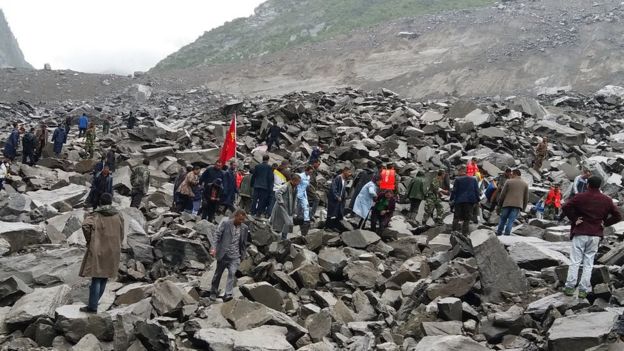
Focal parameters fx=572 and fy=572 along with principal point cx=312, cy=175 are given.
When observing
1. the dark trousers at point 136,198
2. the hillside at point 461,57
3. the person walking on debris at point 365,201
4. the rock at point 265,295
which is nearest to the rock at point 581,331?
the rock at point 265,295

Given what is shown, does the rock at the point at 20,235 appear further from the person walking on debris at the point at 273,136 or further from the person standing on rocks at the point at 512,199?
the person walking on debris at the point at 273,136

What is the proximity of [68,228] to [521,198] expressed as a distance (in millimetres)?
8242

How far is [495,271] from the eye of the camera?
784cm

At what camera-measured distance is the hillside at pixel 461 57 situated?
143 feet

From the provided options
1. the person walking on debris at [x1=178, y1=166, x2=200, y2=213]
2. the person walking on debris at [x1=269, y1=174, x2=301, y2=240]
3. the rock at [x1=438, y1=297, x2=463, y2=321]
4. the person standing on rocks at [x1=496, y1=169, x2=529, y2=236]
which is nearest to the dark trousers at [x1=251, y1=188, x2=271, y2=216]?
the person walking on debris at [x1=178, y1=166, x2=200, y2=213]

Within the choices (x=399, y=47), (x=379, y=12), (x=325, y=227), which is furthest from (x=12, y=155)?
(x=379, y=12)

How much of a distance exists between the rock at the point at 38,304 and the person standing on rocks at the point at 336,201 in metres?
5.40

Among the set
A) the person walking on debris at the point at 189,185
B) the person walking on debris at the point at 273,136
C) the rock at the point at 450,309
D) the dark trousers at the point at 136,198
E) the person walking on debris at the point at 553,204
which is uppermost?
the person walking on debris at the point at 273,136

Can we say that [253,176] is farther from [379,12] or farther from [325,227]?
[379,12]

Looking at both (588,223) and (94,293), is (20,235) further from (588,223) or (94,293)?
(588,223)

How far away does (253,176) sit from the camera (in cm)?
1238

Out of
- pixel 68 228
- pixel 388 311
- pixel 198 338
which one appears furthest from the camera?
pixel 68 228

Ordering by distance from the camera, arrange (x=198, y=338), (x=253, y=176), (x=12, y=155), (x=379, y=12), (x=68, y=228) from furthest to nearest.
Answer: (x=379, y=12) → (x=12, y=155) → (x=253, y=176) → (x=68, y=228) → (x=198, y=338)

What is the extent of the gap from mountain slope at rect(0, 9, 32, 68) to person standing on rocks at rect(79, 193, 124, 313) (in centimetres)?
16786
